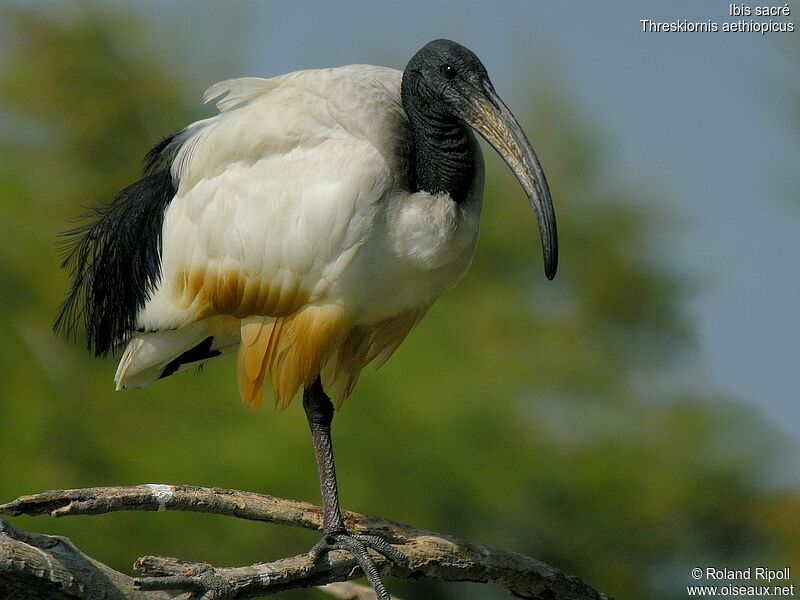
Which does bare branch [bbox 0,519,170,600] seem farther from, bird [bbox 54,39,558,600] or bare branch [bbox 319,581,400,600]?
bare branch [bbox 319,581,400,600]

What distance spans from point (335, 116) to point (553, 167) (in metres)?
13.2

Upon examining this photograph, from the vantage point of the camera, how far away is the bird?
4691 millimetres

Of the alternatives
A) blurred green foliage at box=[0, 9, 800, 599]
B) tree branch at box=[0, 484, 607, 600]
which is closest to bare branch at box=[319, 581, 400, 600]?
tree branch at box=[0, 484, 607, 600]

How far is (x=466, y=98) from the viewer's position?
4.86 metres

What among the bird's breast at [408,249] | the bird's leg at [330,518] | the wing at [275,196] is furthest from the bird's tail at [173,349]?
the bird's breast at [408,249]

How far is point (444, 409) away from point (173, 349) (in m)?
8.86

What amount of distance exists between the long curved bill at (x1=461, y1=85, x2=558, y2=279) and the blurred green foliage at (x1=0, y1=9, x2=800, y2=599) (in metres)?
8.62

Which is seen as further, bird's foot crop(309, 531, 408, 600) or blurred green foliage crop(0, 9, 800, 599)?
blurred green foliage crop(0, 9, 800, 599)

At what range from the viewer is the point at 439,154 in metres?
4.85

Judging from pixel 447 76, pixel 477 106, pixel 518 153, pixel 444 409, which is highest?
pixel 447 76

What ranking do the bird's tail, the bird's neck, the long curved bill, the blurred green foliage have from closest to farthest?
the long curved bill
the bird's neck
the bird's tail
the blurred green foliage

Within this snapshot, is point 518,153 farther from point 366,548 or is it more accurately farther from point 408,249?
point 366,548

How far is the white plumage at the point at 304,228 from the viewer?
4.69 meters

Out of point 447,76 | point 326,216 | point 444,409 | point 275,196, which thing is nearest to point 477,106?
point 447,76
